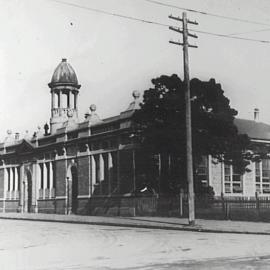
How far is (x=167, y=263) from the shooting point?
34.7 feet

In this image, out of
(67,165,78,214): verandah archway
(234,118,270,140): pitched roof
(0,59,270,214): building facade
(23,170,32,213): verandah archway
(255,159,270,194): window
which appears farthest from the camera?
(23,170,32,213): verandah archway

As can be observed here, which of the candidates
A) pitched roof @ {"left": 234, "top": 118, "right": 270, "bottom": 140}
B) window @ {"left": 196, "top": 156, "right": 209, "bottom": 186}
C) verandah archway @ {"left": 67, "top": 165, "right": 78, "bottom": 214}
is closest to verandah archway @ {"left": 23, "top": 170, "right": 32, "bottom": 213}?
verandah archway @ {"left": 67, "top": 165, "right": 78, "bottom": 214}

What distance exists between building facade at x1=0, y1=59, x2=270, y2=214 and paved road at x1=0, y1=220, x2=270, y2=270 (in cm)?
1401

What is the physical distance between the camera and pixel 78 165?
38812mm

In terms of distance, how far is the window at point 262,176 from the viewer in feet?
122

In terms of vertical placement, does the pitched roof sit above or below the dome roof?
below

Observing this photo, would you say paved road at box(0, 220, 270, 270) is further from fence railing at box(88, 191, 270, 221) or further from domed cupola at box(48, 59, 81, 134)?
domed cupola at box(48, 59, 81, 134)

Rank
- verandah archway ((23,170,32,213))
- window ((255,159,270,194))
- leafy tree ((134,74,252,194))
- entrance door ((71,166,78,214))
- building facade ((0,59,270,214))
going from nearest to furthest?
leafy tree ((134,74,252,194)), building facade ((0,59,270,214)), window ((255,159,270,194)), entrance door ((71,166,78,214)), verandah archway ((23,170,32,213))

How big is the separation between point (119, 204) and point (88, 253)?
2126cm

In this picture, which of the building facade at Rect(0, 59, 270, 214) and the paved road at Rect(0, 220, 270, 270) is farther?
the building facade at Rect(0, 59, 270, 214)

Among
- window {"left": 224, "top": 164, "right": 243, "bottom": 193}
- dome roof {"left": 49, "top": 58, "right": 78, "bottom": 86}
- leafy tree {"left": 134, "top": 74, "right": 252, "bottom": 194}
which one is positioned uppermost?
dome roof {"left": 49, "top": 58, "right": 78, "bottom": 86}

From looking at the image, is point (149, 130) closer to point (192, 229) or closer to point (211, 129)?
point (211, 129)

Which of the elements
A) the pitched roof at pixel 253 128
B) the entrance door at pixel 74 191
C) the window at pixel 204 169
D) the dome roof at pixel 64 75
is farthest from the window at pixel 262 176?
the dome roof at pixel 64 75

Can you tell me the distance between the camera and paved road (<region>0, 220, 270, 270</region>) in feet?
34.3
